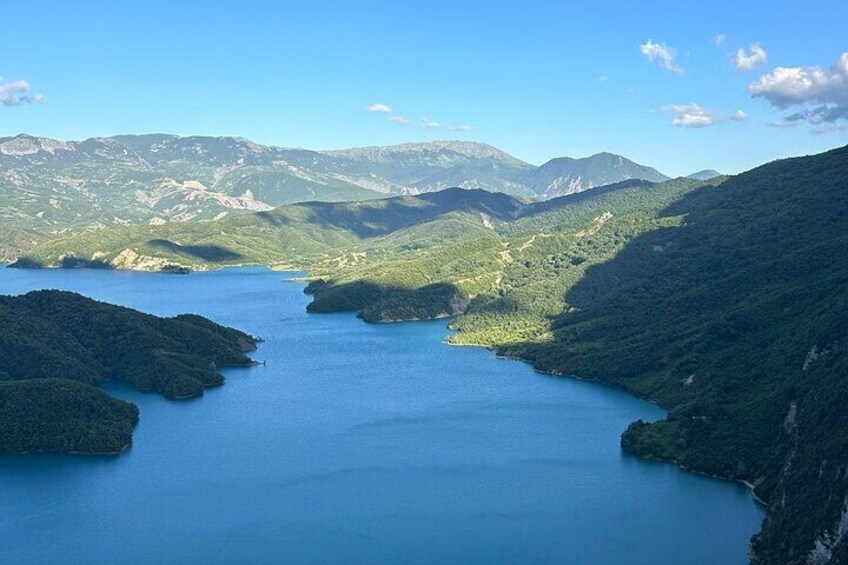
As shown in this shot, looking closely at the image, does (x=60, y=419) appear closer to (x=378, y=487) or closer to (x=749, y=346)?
(x=378, y=487)

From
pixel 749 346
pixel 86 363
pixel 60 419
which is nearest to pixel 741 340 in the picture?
pixel 749 346

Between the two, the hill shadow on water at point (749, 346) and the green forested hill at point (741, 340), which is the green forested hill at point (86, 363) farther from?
the hill shadow on water at point (749, 346)

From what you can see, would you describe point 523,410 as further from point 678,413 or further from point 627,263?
point 627,263

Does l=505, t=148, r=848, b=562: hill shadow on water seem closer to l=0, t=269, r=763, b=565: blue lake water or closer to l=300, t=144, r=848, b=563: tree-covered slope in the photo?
l=300, t=144, r=848, b=563: tree-covered slope

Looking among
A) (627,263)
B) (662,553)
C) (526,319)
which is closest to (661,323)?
(526,319)

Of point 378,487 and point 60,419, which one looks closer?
point 378,487

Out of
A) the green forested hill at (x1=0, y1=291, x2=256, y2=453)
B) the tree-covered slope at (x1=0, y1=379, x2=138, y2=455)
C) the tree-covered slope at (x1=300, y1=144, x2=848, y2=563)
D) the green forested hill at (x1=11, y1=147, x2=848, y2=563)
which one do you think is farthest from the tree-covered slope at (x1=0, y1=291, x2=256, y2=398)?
the tree-covered slope at (x1=300, y1=144, x2=848, y2=563)
